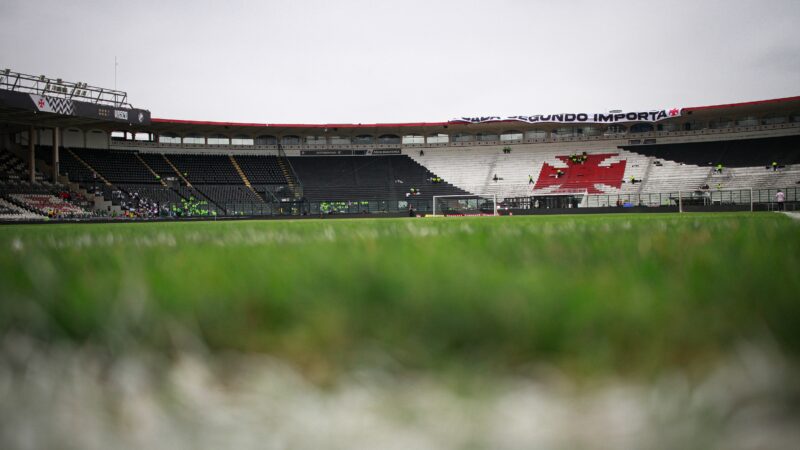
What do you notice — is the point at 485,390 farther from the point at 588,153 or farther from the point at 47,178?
the point at 588,153

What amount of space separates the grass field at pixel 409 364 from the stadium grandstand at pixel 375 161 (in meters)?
31.3

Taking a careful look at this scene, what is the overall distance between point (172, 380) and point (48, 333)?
31cm

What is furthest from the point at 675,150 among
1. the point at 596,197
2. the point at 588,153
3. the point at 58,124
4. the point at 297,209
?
the point at 58,124

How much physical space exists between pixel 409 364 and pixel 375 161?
4664 cm

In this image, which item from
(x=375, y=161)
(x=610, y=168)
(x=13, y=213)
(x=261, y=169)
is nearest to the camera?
(x=13, y=213)

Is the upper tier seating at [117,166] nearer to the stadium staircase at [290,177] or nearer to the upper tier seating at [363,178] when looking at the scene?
the stadium staircase at [290,177]

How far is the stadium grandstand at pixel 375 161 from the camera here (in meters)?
30.7

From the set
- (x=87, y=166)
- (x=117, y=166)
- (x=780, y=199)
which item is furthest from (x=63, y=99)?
(x=780, y=199)

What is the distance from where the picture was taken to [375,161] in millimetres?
46625

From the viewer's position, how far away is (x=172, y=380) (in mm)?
555

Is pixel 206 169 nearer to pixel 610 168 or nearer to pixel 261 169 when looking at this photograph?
pixel 261 169

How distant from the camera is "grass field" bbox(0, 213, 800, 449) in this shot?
1.50 ft

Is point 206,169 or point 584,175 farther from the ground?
point 206,169

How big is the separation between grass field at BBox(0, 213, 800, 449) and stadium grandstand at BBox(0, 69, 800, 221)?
31.3 m
